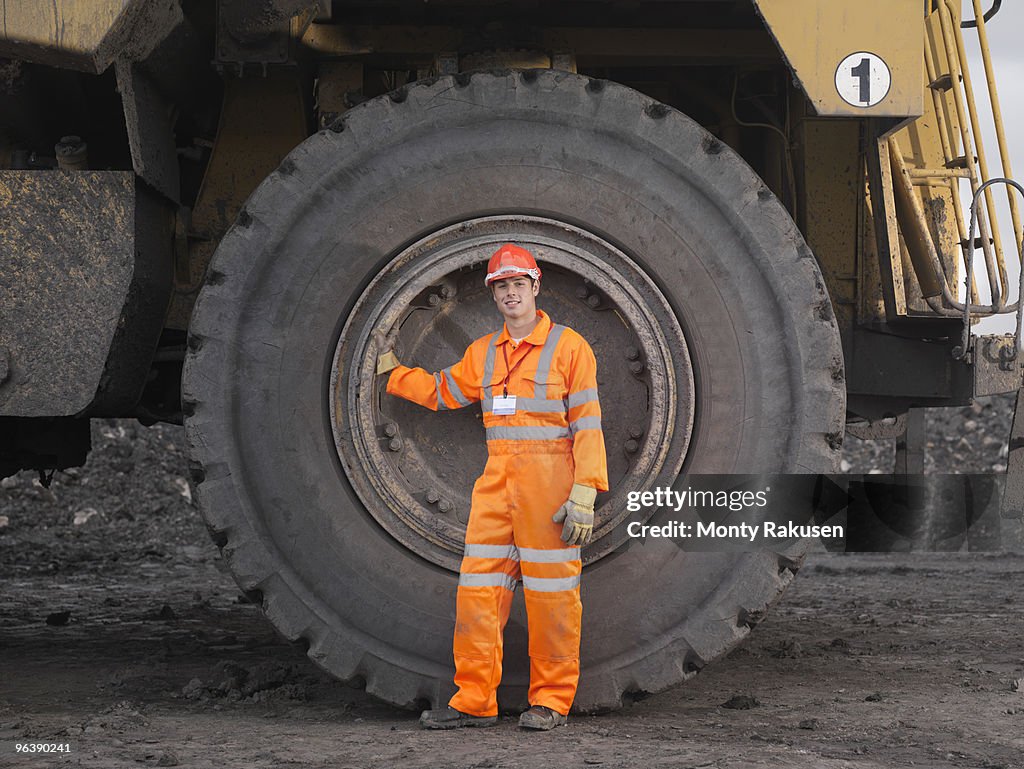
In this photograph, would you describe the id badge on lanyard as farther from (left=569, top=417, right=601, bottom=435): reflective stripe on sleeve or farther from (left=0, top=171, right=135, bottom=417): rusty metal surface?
(left=0, top=171, right=135, bottom=417): rusty metal surface

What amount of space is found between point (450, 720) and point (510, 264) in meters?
1.23

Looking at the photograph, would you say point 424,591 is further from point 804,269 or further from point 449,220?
point 804,269

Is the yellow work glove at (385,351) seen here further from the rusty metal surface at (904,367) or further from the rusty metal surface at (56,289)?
the rusty metal surface at (904,367)

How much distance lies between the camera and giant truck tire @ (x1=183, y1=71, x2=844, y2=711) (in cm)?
330

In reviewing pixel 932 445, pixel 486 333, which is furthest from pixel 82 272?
pixel 932 445

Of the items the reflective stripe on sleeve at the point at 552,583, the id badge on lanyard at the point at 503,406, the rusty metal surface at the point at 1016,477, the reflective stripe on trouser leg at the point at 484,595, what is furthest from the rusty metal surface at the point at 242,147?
the rusty metal surface at the point at 1016,477

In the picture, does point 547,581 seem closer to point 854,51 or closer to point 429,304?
point 429,304

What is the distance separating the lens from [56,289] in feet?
10.8

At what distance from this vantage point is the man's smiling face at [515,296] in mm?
3277

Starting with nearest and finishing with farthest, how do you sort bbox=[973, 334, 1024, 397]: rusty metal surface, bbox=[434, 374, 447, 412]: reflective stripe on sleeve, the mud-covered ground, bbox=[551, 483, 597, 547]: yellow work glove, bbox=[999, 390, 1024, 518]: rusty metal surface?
the mud-covered ground < bbox=[551, 483, 597, 547]: yellow work glove < bbox=[434, 374, 447, 412]: reflective stripe on sleeve < bbox=[973, 334, 1024, 397]: rusty metal surface < bbox=[999, 390, 1024, 518]: rusty metal surface

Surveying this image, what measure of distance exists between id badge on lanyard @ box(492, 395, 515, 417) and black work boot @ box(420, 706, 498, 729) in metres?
0.81

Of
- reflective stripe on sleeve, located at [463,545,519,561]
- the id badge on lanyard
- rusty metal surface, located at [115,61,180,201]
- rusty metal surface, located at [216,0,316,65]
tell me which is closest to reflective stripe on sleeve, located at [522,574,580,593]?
reflective stripe on sleeve, located at [463,545,519,561]

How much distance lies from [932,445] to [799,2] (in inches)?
384

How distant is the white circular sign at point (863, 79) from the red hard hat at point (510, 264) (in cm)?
97
